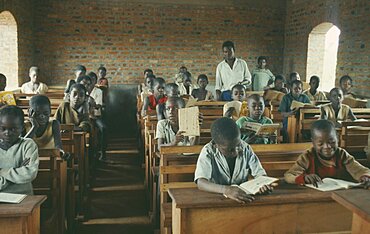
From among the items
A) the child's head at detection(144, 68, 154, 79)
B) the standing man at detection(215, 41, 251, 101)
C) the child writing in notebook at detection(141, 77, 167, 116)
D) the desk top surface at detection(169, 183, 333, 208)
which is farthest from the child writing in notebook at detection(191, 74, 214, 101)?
the desk top surface at detection(169, 183, 333, 208)

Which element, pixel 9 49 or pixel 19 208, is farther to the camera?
pixel 9 49

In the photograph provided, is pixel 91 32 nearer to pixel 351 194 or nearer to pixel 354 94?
pixel 354 94

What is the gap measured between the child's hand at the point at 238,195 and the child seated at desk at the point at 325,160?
0.60 metres

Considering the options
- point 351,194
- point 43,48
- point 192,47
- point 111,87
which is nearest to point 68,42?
point 43,48

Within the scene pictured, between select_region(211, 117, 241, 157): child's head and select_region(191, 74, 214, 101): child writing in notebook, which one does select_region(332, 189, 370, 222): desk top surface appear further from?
select_region(191, 74, 214, 101): child writing in notebook

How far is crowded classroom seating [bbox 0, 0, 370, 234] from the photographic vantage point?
8.38 ft

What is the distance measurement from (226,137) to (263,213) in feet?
1.79

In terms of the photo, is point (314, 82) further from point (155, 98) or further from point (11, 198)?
point (11, 198)

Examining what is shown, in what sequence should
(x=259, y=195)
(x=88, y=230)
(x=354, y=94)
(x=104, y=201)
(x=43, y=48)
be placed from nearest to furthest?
1. (x=259, y=195)
2. (x=88, y=230)
3. (x=104, y=201)
4. (x=354, y=94)
5. (x=43, y=48)

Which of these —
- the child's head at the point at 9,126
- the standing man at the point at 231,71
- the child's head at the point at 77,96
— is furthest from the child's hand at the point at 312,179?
the standing man at the point at 231,71

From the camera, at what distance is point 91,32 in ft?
35.1

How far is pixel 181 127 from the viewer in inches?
152

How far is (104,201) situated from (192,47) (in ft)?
22.1

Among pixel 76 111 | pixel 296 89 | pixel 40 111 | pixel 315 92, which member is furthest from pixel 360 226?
pixel 315 92
